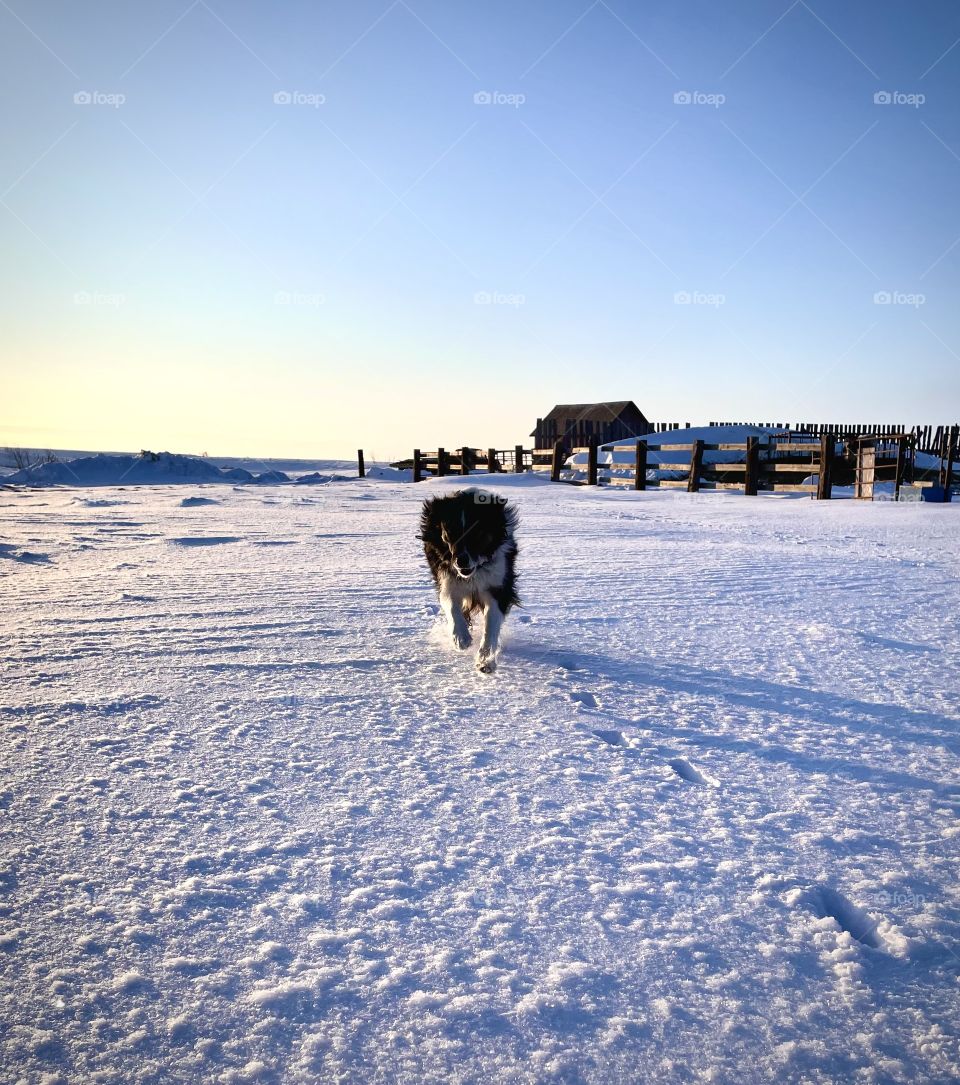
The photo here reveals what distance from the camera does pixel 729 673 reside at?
139 inches

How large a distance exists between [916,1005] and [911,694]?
2.15m

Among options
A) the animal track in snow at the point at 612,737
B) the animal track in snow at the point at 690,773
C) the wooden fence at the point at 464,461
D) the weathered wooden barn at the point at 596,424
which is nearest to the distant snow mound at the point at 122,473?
the wooden fence at the point at 464,461

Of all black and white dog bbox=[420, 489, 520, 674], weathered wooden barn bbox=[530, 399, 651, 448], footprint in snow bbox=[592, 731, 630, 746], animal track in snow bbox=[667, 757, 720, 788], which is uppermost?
weathered wooden barn bbox=[530, 399, 651, 448]

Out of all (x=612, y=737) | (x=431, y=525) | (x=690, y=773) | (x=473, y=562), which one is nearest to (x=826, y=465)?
(x=431, y=525)

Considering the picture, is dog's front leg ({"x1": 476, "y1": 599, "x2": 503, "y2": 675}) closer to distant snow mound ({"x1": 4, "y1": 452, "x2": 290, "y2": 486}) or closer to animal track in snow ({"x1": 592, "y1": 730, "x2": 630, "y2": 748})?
animal track in snow ({"x1": 592, "y1": 730, "x2": 630, "y2": 748})

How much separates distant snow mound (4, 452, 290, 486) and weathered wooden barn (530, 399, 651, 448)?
→ 2960 centimetres

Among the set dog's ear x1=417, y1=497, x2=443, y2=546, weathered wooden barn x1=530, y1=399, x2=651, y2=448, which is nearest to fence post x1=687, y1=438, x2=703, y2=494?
dog's ear x1=417, y1=497, x2=443, y2=546

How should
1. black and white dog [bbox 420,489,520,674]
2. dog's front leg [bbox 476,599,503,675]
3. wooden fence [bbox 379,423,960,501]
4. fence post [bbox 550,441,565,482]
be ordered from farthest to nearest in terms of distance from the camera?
fence post [bbox 550,441,565,482]
wooden fence [bbox 379,423,960,501]
black and white dog [bbox 420,489,520,674]
dog's front leg [bbox 476,599,503,675]

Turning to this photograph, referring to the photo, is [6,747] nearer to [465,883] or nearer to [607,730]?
[465,883]

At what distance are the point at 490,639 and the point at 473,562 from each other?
0.47m

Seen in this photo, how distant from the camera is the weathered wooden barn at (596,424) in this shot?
50375 millimetres

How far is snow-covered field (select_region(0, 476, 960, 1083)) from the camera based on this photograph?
4.28ft

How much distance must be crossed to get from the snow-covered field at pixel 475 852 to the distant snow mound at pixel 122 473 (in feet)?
69.6

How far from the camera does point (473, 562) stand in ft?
13.0
